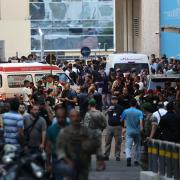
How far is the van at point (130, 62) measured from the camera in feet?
135

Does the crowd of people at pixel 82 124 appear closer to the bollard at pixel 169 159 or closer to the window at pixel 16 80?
the bollard at pixel 169 159

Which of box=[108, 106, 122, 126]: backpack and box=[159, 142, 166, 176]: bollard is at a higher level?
box=[108, 106, 122, 126]: backpack

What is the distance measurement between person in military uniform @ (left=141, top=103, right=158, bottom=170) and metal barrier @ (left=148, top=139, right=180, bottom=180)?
2.49 ft

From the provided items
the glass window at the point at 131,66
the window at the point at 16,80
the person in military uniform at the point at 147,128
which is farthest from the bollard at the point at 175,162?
the glass window at the point at 131,66

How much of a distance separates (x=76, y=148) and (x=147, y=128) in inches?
258

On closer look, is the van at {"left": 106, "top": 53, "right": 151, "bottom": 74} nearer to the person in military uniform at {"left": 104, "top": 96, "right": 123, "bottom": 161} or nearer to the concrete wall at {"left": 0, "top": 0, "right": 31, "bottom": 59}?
the person in military uniform at {"left": 104, "top": 96, "right": 123, "bottom": 161}

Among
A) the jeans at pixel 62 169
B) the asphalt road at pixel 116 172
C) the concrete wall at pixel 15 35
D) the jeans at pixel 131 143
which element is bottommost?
the asphalt road at pixel 116 172

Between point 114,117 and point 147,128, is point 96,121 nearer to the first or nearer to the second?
point 147,128

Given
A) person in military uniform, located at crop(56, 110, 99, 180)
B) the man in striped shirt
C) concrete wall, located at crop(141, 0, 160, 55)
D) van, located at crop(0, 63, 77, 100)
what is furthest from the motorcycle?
concrete wall, located at crop(141, 0, 160, 55)

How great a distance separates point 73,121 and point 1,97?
71.0ft

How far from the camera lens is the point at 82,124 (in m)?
23.8

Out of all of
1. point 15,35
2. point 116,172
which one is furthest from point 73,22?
point 116,172

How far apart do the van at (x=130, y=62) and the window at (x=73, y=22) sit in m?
47.5

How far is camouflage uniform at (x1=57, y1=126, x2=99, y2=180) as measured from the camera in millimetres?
15203
